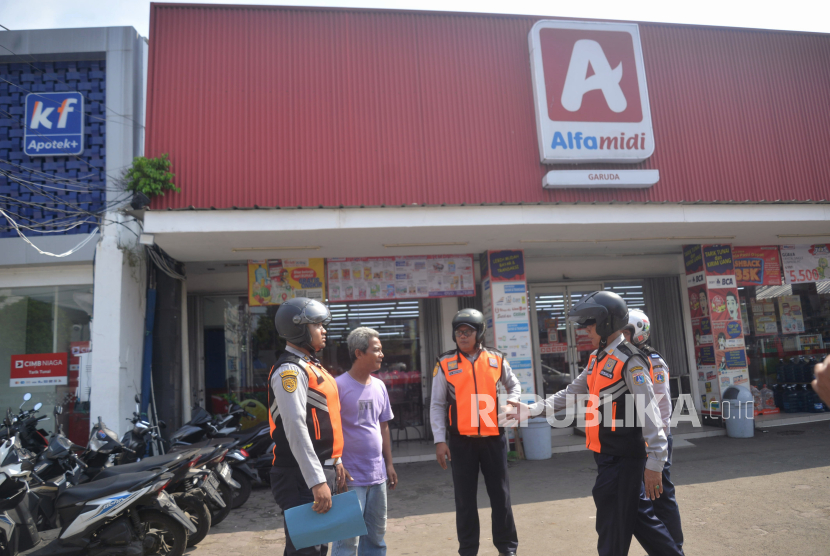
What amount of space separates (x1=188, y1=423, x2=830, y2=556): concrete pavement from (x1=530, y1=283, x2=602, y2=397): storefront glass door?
247cm

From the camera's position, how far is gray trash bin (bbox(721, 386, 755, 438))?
9.15 m

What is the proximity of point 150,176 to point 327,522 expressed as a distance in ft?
19.6

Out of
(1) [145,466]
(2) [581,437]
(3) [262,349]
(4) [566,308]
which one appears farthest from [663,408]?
(3) [262,349]

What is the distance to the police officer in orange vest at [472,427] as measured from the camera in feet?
13.3

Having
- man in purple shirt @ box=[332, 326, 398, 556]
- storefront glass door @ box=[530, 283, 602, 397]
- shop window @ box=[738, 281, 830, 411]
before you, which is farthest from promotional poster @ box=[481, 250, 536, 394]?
shop window @ box=[738, 281, 830, 411]

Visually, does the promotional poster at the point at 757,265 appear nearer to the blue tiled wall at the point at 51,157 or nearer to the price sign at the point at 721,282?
the price sign at the point at 721,282

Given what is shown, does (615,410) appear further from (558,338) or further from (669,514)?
(558,338)

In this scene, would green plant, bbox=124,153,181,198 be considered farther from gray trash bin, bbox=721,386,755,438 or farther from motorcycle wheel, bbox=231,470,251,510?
gray trash bin, bbox=721,386,755,438

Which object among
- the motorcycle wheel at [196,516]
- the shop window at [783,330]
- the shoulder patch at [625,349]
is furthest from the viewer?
the shop window at [783,330]

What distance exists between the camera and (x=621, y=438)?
3.27 m

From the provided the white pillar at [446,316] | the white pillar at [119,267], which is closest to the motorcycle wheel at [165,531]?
the white pillar at [119,267]

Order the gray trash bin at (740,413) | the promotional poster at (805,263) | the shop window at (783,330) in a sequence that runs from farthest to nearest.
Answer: the shop window at (783,330), the promotional poster at (805,263), the gray trash bin at (740,413)

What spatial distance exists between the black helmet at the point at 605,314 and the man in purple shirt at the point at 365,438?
1.33m

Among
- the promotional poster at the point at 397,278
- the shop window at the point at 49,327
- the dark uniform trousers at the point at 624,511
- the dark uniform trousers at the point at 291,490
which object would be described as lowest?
the dark uniform trousers at the point at 624,511
